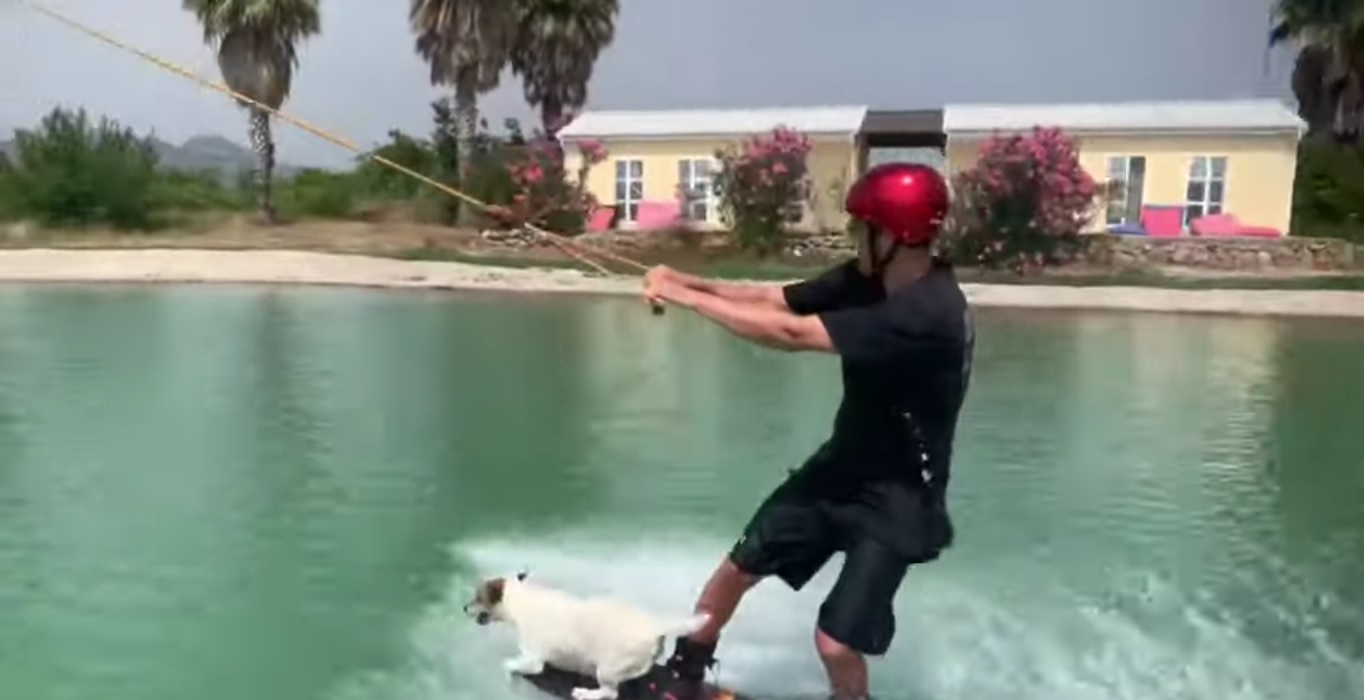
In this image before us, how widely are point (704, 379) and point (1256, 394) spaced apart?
179 inches

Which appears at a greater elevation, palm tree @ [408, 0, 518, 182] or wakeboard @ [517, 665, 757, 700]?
palm tree @ [408, 0, 518, 182]

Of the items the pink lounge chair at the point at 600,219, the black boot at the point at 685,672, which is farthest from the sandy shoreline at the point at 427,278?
the black boot at the point at 685,672

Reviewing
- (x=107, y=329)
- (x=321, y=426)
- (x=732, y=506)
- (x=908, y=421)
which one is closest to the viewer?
(x=908, y=421)

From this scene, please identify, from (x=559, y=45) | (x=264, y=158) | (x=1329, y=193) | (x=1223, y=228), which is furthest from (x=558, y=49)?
(x=1329, y=193)

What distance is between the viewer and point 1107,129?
2717cm

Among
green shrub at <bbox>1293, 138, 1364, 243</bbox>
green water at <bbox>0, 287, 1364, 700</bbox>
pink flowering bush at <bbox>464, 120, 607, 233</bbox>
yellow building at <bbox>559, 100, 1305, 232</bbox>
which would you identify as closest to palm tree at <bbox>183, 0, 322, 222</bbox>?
pink flowering bush at <bbox>464, 120, 607, 233</bbox>

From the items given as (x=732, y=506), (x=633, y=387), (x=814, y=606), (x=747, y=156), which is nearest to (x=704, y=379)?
(x=633, y=387)

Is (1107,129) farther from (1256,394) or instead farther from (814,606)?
(814,606)

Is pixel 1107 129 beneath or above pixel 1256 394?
above

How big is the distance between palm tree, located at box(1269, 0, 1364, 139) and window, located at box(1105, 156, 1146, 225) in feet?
26.4

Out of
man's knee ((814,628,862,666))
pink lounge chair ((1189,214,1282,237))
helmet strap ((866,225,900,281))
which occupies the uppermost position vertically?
helmet strap ((866,225,900,281))

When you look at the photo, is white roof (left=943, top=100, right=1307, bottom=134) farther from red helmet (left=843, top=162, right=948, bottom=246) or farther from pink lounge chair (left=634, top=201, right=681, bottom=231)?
red helmet (left=843, top=162, right=948, bottom=246)

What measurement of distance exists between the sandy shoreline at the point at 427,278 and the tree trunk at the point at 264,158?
25.0ft

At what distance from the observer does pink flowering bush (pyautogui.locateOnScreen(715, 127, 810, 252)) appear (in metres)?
26.0
